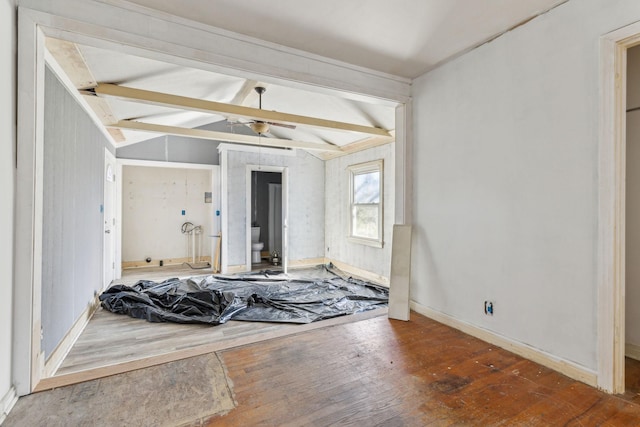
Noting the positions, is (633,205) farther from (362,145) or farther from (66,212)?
(66,212)

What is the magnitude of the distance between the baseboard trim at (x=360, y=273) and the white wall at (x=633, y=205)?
3370 mm

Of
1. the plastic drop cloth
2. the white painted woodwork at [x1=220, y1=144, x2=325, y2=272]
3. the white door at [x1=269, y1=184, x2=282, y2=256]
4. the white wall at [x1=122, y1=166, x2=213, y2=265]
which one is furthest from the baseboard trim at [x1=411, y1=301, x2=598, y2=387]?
the white wall at [x1=122, y1=166, x2=213, y2=265]

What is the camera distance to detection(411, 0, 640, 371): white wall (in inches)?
77.0

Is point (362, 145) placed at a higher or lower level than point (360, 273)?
higher

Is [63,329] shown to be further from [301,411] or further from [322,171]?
[322,171]

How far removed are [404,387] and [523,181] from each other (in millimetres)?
1712

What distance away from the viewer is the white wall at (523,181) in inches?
77.0

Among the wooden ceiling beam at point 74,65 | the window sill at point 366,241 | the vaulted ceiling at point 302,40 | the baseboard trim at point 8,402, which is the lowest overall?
the baseboard trim at point 8,402

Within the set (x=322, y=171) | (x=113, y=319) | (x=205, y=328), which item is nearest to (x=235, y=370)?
(x=205, y=328)

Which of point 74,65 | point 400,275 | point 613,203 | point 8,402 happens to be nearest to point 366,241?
point 400,275

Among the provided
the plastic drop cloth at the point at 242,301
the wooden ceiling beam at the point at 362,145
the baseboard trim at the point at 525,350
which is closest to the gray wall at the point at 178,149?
the wooden ceiling beam at the point at 362,145

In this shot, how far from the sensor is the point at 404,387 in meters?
1.90

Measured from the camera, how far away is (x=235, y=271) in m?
6.52

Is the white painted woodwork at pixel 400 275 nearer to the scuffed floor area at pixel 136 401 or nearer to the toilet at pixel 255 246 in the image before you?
the scuffed floor area at pixel 136 401
